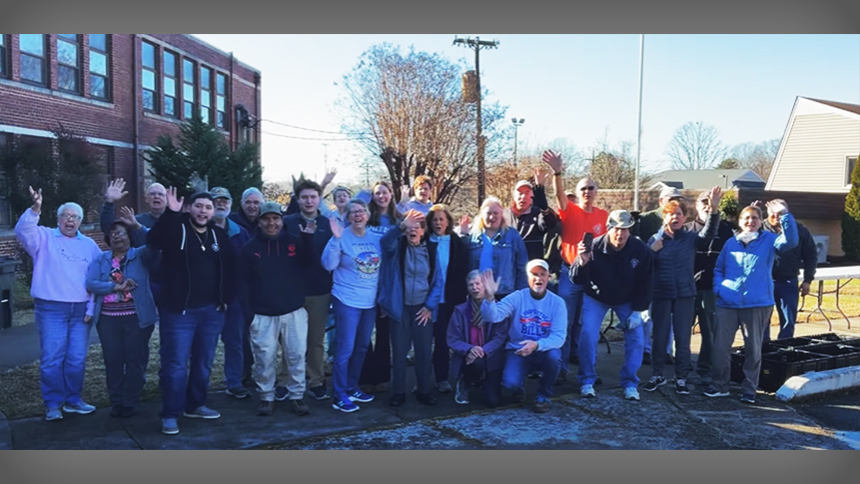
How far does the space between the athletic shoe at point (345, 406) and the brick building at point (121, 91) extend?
9276mm

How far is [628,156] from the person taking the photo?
19.3 meters

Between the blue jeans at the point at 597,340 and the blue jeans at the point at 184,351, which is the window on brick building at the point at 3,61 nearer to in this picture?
the blue jeans at the point at 184,351

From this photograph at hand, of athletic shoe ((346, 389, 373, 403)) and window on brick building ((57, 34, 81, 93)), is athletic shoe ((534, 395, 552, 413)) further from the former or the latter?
window on brick building ((57, 34, 81, 93))

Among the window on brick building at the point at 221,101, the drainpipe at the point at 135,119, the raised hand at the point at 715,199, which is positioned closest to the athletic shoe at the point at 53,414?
the raised hand at the point at 715,199

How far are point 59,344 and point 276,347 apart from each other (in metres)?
1.61

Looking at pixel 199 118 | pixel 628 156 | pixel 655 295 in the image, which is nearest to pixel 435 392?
pixel 655 295

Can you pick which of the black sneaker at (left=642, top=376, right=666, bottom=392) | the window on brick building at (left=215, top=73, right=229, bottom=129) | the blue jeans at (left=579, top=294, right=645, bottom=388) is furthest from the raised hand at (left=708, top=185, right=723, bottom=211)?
the window on brick building at (left=215, top=73, right=229, bottom=129)

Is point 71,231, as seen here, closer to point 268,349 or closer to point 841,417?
point 268,349

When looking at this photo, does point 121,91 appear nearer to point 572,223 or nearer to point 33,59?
point 33,59

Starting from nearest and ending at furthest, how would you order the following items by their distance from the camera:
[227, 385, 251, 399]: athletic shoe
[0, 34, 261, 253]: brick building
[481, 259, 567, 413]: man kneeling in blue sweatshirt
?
[481, 259, 567, 413]: man kneeling in blue sweatshirt → [227, 385, 251, 399]: athletic shoe → [0, 34, 261, 253]: brick building

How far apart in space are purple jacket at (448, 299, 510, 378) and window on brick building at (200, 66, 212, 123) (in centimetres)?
1472

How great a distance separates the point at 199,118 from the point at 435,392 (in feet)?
38.2

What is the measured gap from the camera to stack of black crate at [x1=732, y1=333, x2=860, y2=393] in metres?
6.03

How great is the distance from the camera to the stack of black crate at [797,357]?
6031 mm
